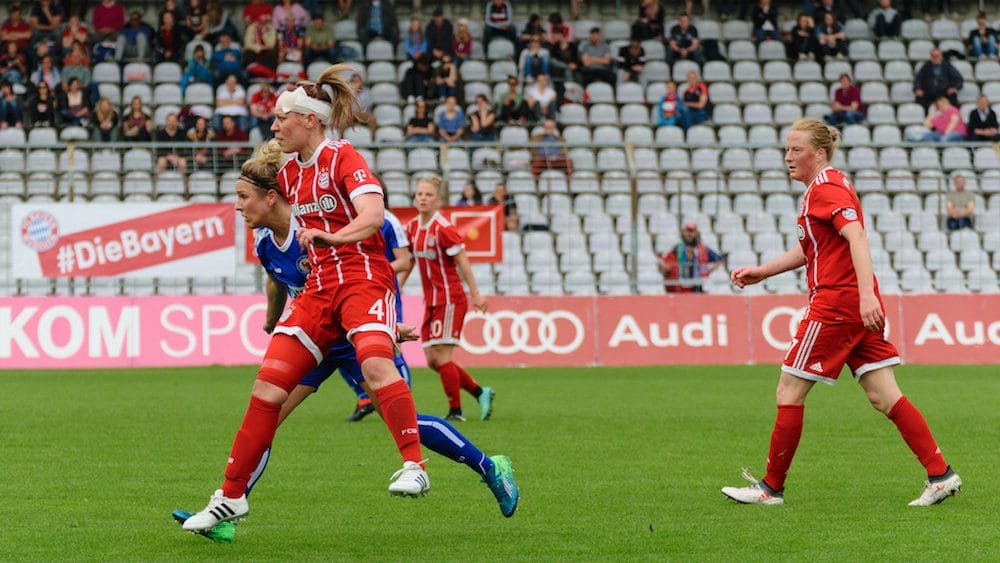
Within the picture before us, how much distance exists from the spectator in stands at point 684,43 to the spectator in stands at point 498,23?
2.83 metres

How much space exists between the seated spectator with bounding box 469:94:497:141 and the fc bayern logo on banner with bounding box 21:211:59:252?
6.75 metres

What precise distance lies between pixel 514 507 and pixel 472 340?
13.9 m

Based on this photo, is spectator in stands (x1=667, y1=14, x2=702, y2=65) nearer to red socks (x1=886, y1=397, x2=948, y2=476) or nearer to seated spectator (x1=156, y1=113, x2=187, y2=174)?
seated spectator (x1=156, y1=113, x2=187, y2=174)

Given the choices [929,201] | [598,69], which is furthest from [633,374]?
[598,69]

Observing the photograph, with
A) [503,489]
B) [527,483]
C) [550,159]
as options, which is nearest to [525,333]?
[550,159]

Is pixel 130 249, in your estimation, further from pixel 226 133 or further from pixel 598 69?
pixel 598 69

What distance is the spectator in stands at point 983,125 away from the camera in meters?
25.3

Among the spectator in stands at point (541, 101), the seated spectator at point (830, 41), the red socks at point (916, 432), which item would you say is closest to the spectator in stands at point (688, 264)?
the spectator in stands at point (541, 101)

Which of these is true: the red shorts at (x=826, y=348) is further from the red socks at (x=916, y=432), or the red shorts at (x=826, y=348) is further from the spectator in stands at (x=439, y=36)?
the spectator in stands at (x=439, y=36)

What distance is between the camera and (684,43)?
2728 centimetres

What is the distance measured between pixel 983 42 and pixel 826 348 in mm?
22663

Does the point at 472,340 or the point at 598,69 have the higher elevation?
the point at 598,69

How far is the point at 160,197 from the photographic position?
21.6 m

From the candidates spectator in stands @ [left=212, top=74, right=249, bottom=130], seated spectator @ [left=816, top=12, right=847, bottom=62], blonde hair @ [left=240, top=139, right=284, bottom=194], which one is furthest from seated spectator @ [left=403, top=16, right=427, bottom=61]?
blonde hair @ [left=240, top=139, right=284, bottom=194]
